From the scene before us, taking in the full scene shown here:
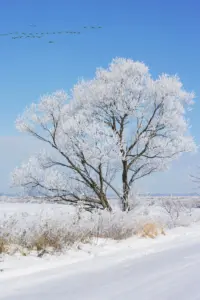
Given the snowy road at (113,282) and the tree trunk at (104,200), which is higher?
the tree trunk at (104,200)

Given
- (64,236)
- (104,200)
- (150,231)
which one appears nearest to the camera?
(64,236)

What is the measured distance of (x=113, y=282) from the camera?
6180 millimetres

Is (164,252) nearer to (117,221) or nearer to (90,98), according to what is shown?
(117,221)

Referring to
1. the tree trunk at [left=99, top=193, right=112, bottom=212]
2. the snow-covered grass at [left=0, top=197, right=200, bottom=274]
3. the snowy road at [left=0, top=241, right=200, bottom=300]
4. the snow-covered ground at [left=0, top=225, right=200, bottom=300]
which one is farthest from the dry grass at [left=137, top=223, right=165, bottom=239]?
the tree trunk at [left=99, top=193, right=112, bottom=212]

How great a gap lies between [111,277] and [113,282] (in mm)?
410

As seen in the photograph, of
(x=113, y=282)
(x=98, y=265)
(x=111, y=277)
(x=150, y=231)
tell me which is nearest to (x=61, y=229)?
(x=98, y=265)

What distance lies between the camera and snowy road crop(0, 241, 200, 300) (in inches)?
209

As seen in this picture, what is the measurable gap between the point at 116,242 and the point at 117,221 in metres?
1.14

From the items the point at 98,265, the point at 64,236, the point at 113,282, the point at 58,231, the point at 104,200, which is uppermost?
the point at 104,200

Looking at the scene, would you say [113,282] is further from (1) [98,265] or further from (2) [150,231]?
(2) [150,231]

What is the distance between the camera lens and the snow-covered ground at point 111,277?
5.38 m

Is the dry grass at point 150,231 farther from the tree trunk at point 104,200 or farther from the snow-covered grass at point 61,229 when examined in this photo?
the tree trunk at point 104,200

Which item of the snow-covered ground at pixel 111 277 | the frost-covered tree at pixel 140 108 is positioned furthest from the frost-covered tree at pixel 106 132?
the snow-covered ground at pixel 111 277

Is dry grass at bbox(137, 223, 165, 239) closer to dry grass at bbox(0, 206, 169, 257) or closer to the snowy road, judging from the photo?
dry grass at bbox(0, 206, 169, 257)
